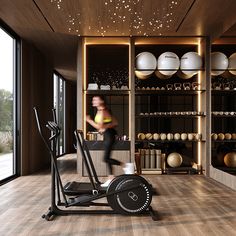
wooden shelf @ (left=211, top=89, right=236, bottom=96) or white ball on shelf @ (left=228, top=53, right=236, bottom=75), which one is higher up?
white ball on shelf @ (left=228, top=53, right=236, bottom=75)

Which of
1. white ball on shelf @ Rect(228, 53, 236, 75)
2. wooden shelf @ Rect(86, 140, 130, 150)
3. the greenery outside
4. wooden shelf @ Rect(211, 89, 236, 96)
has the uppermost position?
white ball on shelf @ Rect(228, 53, 236, 75)

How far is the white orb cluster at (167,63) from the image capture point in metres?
7.66

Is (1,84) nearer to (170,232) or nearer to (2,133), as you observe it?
(2,133)

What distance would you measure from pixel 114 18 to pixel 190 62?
6.46 feet

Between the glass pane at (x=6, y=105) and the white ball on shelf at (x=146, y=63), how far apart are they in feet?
7.93

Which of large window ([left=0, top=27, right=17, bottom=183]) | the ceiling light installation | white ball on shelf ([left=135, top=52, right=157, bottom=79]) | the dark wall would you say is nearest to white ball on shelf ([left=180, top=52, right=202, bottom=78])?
white ball on shelf ([left=135, top=52, right=157, bottom=79])

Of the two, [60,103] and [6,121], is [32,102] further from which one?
[60,103]

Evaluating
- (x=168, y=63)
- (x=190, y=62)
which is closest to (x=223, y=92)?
(x=190, y=62)

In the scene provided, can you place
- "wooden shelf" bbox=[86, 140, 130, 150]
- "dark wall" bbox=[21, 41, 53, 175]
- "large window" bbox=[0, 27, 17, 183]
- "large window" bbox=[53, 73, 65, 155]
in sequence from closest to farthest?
1. "large window" bbox=[0, 27, 17, 183]
2. "wooden shelf" bbox=[86, 140, 130, 150]
3. "dark wall" bbox=[21, 41, 53, 175]
4. "large window" bbox=[53, 73, 65, 155]

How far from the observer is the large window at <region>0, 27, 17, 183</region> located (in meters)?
6.75

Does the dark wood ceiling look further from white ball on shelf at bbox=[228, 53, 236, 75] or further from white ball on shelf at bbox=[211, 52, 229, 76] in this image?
white ball on shelf at bbox=[228, 53, 236, 75]

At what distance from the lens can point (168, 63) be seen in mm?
7637

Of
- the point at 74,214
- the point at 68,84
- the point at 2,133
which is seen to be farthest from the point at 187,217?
the point at 68,84

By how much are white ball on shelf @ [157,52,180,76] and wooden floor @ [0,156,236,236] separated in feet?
7.85
